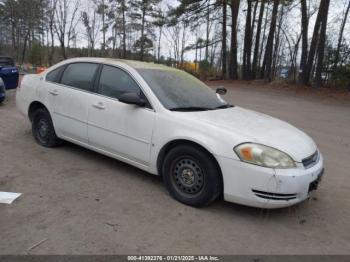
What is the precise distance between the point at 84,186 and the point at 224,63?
24.6 meters

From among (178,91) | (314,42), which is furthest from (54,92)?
(314,42)

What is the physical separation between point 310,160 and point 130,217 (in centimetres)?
207

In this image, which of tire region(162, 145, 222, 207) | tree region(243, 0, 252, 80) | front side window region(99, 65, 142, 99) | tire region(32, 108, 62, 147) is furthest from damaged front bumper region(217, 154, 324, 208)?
tree region(243, 0, 252, 80)

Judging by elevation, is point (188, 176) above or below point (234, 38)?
below

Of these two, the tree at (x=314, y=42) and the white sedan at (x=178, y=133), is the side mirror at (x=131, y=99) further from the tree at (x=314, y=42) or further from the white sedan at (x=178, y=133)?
the tree at (x=314, y=42)

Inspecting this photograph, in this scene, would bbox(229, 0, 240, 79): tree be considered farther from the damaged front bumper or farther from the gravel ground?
the damaged front bumper

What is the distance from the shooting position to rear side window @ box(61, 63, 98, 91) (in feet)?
15.9

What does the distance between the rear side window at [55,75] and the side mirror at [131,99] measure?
5.93ft

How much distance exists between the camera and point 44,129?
18.2 ft

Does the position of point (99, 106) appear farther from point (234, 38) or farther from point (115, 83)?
point (234, 38)

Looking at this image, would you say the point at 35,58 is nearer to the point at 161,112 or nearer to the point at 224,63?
the point at 224,63

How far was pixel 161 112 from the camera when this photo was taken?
156 inches

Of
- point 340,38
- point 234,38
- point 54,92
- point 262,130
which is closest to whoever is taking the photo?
point 262,130

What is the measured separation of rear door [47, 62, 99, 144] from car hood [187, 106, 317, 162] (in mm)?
1766
